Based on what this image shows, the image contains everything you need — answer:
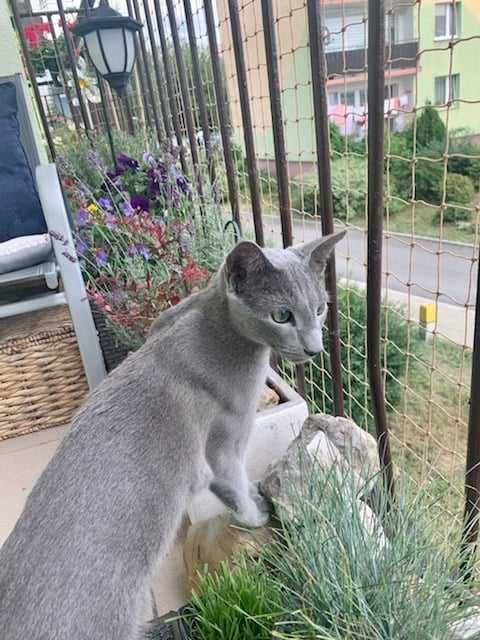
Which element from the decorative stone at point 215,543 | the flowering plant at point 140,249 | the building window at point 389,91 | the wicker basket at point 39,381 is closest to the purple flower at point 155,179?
the flowering plant at point 140,249

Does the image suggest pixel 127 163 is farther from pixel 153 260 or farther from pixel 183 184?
pixel 153 260

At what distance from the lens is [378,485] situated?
85cm

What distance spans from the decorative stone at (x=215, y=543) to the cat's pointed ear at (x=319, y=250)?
48cm

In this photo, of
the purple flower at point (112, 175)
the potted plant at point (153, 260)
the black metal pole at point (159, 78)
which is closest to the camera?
the potted plant at point (153, 260)

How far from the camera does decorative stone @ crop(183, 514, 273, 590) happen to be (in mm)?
966

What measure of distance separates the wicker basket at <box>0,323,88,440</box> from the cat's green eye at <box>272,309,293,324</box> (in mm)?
1037

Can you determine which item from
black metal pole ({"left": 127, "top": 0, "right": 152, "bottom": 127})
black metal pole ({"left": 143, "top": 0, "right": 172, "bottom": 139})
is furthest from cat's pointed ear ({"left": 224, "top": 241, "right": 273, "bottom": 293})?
black metal pole ({"left": 127, "top": 0, "right": 152, "bottom": 127})

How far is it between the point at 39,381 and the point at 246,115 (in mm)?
1032

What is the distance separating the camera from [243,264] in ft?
2.69

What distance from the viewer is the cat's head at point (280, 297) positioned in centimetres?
83

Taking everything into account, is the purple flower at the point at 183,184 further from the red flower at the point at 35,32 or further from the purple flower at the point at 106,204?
the red flower at the point at 35,32

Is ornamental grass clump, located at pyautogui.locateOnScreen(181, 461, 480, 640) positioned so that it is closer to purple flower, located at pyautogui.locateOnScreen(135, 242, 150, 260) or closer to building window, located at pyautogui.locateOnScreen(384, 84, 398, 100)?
building window, located at pyautogui.locateOnScreen(384, 84, 398, 100)

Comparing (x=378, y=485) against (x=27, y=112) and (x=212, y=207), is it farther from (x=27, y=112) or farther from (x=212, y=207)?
(x=27, y=112)

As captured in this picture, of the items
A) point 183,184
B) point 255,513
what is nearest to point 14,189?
point 183,184
